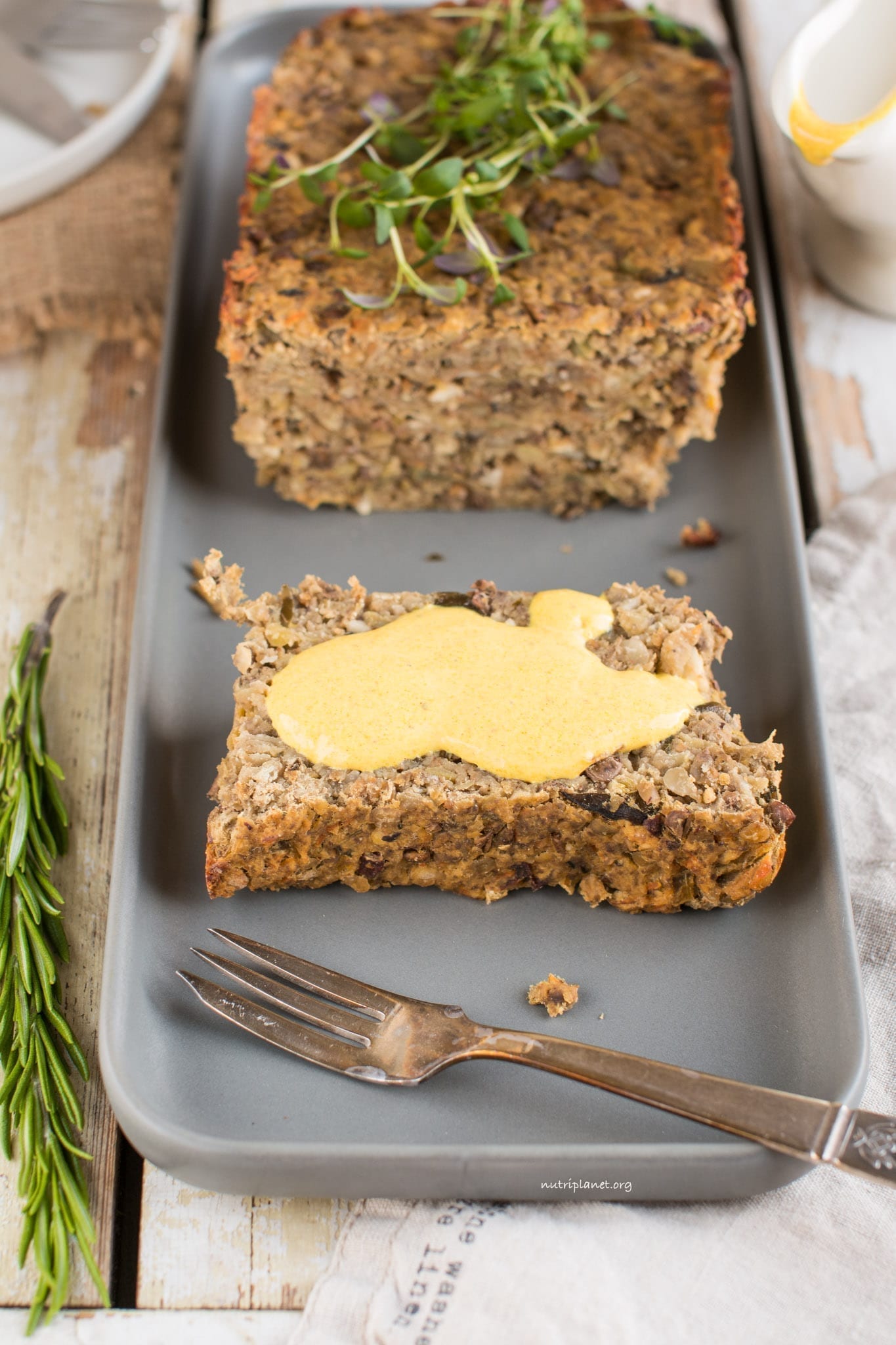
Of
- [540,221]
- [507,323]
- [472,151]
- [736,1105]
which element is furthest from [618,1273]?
[472,151]

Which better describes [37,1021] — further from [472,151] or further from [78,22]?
[78,22]

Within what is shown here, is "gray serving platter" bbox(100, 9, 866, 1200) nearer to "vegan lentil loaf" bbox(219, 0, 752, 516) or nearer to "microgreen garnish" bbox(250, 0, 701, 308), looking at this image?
"vegan lentil loaf" bbox(219, 0, 752, 516)

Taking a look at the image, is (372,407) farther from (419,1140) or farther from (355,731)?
(419,1140)

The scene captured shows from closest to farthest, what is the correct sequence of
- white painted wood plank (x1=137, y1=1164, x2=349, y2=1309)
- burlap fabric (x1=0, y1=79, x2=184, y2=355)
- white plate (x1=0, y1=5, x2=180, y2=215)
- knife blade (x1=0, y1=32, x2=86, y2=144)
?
white painted wood plank (x1=137, y1=1164, x2=349, y2=1309) → white plate (x1=0, y1=5, x2=180, y2=215) → burlap fabric (x1=0, y1=79, x2=184, y2=355) → knife blade (x1=0, y1=32, x2=86, y2=144)

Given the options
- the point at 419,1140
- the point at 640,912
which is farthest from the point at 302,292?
the point at 419,1140

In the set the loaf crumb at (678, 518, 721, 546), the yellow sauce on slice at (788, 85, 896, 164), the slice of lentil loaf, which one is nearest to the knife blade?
the slice of lentil loaf

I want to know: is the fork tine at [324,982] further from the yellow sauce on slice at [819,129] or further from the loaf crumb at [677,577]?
the yellow sauce on slice at [819,129]
